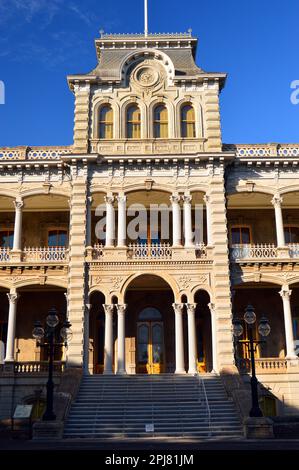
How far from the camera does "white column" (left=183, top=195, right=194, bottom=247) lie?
2683 centimetres

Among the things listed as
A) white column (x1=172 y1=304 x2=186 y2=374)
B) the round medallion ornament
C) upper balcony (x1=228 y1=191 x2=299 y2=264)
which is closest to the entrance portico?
white column (x1=172 y1=304 x2=186 y2=374)

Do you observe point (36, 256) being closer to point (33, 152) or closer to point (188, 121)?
point (33, 152)

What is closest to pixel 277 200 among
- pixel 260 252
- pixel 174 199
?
pixel 260 252

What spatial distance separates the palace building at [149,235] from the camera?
25750 millimetres

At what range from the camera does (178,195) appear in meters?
27.6

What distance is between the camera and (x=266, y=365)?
2564cm

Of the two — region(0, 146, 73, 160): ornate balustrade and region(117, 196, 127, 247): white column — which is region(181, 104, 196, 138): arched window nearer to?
region(117, 196, 127, 247): white column

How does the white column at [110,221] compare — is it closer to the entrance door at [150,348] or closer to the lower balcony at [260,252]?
the entrance door at [150,348]

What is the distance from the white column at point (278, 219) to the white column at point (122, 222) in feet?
25.7

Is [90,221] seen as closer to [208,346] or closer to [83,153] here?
[83,153]

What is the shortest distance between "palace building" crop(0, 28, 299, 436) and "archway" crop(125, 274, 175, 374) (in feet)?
0.23

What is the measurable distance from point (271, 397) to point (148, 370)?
6303 mm

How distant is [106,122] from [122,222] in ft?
19.2

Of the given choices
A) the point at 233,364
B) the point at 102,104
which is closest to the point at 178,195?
the point at 102,104
